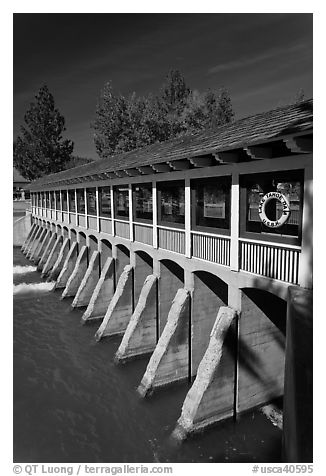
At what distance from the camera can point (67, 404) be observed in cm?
1125

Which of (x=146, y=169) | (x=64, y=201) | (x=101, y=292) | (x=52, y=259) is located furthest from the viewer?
(x=64, y=201)

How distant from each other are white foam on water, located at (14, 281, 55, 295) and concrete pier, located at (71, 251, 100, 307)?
226 inches

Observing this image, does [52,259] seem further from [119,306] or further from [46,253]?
[119,306]

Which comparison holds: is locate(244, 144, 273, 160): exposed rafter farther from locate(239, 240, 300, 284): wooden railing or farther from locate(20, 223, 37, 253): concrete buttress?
locate(20, 223, 37, 253): concrete buttress

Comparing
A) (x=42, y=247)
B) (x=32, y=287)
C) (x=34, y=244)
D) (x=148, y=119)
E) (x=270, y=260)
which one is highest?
(x=148, y=119)

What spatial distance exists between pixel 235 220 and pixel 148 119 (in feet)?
100.0

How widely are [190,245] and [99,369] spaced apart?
6413 mm

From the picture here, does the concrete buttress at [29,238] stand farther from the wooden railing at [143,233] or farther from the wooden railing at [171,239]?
the wooden railing at [171,239]

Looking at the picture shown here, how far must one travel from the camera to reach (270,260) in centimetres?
796

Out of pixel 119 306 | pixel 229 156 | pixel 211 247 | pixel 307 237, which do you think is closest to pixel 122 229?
pixel 119 306

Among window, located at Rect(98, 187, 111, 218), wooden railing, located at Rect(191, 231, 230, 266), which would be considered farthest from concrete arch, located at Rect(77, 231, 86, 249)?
wooden railing, located at Rect(191, 231, 230, 266)

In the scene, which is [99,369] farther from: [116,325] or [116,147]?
[116,147]

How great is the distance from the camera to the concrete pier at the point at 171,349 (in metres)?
10.9

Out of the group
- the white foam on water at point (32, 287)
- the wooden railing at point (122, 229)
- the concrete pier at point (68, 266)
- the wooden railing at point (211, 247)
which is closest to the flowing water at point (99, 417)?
the wooden railing at point (211, 247)
